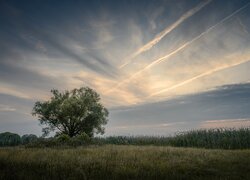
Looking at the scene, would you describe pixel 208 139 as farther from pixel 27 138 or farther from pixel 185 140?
pixel 27 138

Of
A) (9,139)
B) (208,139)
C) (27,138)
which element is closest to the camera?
(208,139)

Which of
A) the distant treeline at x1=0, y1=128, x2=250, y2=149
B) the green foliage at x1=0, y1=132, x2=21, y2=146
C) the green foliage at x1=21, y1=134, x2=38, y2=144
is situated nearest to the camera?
the distant treeline at x1=0, y1=128, x2=250, y2=149

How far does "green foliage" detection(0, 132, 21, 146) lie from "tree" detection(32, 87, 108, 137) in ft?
20.8

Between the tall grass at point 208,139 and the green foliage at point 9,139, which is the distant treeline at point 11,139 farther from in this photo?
the tall grass at point 208,139

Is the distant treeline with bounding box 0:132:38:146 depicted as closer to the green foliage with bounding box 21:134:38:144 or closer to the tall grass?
the green foliage with bounding box 21:134:38:144

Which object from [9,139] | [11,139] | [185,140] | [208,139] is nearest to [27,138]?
[11,139]

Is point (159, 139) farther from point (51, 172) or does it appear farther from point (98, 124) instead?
point (51, 172)

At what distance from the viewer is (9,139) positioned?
51.5 m

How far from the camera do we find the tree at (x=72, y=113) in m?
49.6

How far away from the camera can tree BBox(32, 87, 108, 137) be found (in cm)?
4962

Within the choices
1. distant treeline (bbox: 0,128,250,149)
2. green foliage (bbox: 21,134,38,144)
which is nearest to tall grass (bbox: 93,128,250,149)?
distant treeline (bbox: 0,128,250,149)

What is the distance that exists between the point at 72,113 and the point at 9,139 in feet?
49.8

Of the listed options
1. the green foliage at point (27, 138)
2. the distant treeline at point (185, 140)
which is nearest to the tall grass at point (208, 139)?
the distant treeline at point (185, 140)

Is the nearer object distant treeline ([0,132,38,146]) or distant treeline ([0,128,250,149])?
distant treeline ([0,128,250,149])
